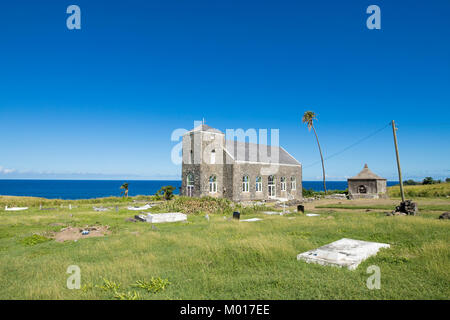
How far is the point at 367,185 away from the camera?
40.0 metres

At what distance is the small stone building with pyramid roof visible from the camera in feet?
129

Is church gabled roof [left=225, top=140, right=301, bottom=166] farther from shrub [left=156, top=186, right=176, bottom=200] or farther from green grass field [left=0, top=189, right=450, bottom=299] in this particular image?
green grass field [left=0, top=189, right=450, bottom=299]

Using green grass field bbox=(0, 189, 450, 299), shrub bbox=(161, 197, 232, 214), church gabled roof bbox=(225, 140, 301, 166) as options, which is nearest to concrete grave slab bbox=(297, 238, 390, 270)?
green grass field bbox=(0, 189, 450, 299)

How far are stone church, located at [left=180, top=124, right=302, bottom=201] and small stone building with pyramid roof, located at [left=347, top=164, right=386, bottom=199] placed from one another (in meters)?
11.6

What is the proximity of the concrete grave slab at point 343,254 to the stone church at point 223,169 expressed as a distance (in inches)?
1002

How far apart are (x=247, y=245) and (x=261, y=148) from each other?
3333 cm

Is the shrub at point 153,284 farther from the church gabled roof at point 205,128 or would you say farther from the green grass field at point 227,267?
the church gabled roof at point 205,128

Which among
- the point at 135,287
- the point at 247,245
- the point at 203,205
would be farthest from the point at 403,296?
the point at 203,205

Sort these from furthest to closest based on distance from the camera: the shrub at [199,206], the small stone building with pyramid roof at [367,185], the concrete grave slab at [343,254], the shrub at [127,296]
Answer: the small stone building with pyramid roof at [367,185]
the shrub at [199,206]
the concrete grave slab at [343,254]
the shrub at [127,296]

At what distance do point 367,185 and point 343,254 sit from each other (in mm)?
35685

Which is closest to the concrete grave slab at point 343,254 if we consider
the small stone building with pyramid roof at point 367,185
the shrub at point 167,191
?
the shrub at point 167,191

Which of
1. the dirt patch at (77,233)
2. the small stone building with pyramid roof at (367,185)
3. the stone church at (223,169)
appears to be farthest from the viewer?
the small stone building with pyramid roof at (367,185)

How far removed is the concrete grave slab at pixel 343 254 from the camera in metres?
8.27

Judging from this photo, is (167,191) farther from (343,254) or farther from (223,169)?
(343,254)
